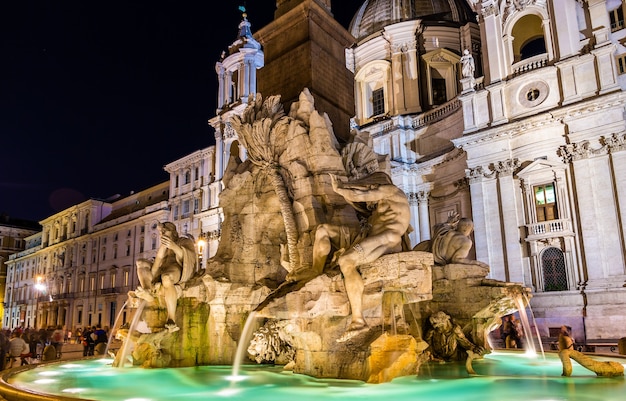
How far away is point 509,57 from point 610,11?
4728 mm

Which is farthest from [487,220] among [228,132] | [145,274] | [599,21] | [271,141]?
[228,132]

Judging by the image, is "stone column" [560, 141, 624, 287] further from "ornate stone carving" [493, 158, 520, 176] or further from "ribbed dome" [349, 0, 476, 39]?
"ribbed dome" [349, 0, 476, 39]

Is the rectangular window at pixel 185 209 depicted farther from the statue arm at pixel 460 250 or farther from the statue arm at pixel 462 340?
the statue arm at pixel 462 340

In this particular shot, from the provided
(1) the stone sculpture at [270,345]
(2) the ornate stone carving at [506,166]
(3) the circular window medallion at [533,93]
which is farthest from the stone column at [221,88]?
(1) the stone sculpture at [270,345]

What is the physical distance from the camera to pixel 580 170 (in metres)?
21.7

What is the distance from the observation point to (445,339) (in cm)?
821

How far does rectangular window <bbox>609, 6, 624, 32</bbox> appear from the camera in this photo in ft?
76.6

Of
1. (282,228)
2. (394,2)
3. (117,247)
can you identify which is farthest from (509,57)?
(117,247)

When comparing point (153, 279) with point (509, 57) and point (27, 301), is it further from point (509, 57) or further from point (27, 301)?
point (27, 301)

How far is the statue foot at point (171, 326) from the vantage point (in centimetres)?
862

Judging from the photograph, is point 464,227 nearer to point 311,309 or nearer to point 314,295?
point 314,295

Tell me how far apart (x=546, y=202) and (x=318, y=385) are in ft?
65.3

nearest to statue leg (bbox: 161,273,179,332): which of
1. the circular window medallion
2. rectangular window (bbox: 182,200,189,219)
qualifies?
the circular window medallion

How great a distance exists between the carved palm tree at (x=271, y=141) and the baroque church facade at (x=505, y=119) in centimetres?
110
